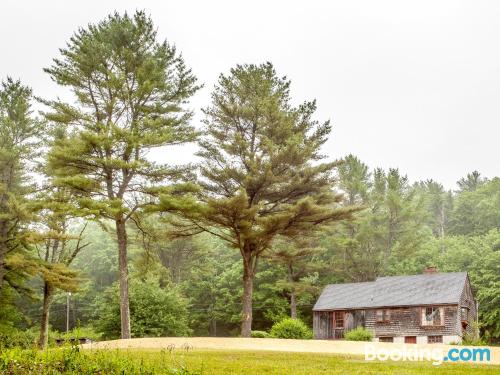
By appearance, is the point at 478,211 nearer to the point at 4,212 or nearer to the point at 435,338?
the point at 435,338

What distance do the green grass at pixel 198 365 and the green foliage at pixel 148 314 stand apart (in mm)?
19239

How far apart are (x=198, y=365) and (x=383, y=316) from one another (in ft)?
95.2

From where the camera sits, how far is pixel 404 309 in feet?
125

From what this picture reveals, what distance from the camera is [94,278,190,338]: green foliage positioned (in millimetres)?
33781

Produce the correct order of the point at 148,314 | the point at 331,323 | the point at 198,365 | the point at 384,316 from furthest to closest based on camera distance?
the point at 331,323 → the point at 384,316 → the point at 148,314 → the point at 198,365

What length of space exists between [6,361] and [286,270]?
3916 centimetres

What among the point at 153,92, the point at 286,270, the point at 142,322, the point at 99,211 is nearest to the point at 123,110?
the point at 153,92

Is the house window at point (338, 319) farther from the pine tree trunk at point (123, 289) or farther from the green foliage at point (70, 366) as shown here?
the green foliage at point (70, 366)

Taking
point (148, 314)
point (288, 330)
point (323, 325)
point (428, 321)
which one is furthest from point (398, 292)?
point (148, 314)

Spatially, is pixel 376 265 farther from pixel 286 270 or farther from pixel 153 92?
pixel 153 92

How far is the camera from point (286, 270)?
47.8 meters

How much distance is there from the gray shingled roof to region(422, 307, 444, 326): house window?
26.1 inches

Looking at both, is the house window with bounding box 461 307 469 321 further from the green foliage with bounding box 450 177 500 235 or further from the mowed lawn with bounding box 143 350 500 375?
the mowed lawn with bounding box 143 350 500 375
